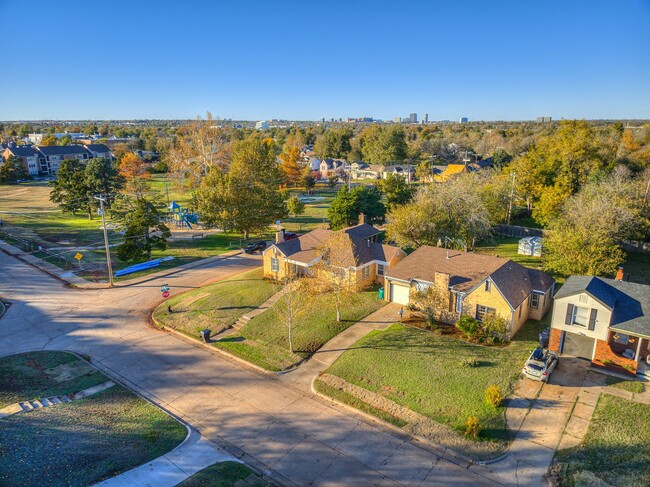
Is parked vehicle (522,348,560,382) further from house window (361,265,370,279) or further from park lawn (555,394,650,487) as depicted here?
house window (361,265,370,279)

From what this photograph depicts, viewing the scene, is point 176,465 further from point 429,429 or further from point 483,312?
point 483,312

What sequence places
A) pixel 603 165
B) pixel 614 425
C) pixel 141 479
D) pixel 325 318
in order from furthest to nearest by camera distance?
pixel 603 165 < pixel 325 318 < pixel 614 425 < pixel 141 479

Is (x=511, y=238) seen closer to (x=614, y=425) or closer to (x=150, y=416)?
(x=614, y=425)

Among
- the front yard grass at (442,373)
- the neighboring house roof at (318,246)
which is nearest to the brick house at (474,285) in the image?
the front yard grass at (442,373)

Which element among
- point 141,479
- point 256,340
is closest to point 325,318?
point 256,340

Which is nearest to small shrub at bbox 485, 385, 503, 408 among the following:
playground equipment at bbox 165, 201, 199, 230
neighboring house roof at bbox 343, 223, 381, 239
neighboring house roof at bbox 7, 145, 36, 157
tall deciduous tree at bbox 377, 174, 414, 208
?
neighboring house roof at bbox 343, 223, 381, 239
